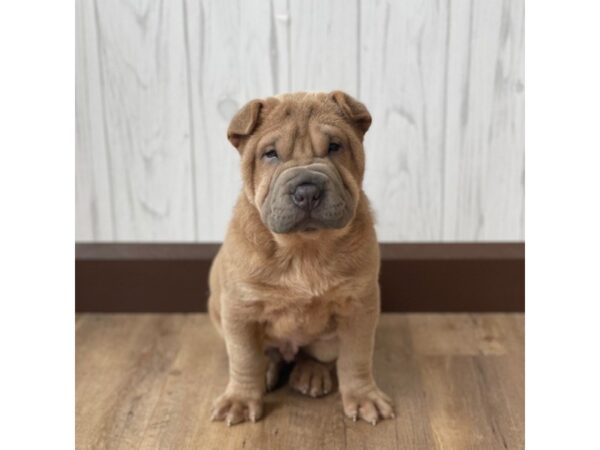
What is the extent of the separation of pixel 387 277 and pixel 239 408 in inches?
33.2

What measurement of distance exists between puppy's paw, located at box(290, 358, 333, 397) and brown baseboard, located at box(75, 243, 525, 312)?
544 millimetres

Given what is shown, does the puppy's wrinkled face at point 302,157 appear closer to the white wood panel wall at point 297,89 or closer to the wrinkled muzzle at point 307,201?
the wrinkled muzzle at point 307,201

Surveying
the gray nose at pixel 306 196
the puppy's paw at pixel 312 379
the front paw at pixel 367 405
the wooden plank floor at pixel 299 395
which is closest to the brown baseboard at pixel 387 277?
the wooden plank floor at pixel 299 395

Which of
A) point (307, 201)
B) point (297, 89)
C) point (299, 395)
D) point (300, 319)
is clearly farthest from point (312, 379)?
point (297, 89)

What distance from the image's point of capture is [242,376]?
202cm

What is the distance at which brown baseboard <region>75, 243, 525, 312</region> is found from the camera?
8.46ft

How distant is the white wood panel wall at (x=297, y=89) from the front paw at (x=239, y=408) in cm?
75

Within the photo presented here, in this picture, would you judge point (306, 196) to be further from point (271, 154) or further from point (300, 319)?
point (300, 319)

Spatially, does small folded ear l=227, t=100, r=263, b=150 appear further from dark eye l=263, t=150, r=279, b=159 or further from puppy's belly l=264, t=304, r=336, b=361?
puppy's belly l=264, t=304, r=336, b=361

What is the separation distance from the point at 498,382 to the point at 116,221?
1444mm

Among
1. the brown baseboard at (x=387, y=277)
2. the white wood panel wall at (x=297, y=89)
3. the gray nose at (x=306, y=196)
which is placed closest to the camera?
the gray nose at (x=306, y=196)

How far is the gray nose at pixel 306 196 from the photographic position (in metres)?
1.66

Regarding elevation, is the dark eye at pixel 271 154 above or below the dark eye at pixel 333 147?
below
